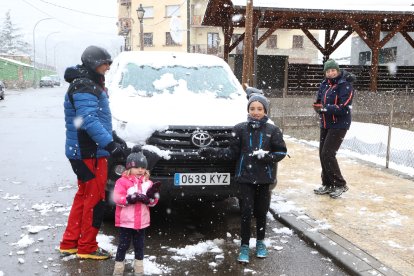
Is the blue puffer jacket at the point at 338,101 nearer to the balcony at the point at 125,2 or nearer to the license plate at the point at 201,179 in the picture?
the license plate at the point at 201,179

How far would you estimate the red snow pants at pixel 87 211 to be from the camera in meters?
4.18

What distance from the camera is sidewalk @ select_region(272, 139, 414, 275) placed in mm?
4215

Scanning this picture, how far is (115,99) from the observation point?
5.55 m

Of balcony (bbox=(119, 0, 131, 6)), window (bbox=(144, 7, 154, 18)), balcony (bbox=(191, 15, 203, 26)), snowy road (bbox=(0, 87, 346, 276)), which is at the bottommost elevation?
snowy road (bbox=(0, 87, 346, 276))

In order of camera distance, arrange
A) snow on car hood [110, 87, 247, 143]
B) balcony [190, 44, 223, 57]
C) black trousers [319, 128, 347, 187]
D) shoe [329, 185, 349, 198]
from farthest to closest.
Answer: balcony [190, 44, 223, 57]
shoe [329, 185, 349, 198]
black trousers [319, 128, 347, 187]
snow on car hood [110, 87, 247, 143]

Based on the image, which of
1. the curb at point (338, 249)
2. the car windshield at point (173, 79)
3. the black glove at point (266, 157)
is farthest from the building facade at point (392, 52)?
the black glove at point (266, 157)

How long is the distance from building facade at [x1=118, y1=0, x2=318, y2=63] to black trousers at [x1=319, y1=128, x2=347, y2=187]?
1938 inches

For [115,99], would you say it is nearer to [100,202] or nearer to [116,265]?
[100,202]

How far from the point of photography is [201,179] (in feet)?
15.3

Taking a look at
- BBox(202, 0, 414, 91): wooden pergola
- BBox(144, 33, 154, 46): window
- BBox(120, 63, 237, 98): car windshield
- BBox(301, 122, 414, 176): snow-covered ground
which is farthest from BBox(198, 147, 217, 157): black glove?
BBox(144, 33, 154, 46): window

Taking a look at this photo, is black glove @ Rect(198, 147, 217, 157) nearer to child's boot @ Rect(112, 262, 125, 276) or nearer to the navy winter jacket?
the navy winter jacket

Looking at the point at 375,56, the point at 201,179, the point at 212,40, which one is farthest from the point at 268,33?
the point at 212,40

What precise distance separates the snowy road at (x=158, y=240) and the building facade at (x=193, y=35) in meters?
49.5

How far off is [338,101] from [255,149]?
2374mm
